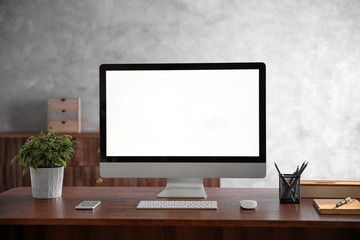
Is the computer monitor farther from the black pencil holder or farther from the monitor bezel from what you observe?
the black pencil holder

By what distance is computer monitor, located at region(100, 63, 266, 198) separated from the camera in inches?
67.9

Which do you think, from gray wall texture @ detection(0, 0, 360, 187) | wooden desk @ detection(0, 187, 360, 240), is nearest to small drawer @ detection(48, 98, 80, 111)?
gray wall texture @ detection(0, 0, 360, 187)

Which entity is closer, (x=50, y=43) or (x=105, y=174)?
(x=105, y=174)

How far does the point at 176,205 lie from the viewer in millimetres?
1534

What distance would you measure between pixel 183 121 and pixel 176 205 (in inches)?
15.1

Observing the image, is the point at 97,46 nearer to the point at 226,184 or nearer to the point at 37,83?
the point at 37,83

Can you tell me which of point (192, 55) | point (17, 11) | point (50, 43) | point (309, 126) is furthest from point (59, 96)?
point (309, 126)

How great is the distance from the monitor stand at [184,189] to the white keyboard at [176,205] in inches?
5.5

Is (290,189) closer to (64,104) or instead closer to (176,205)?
(176,205)

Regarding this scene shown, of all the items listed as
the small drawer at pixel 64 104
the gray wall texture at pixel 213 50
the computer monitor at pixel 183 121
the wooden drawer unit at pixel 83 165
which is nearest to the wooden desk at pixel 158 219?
the computer monitor at pixel 183 121

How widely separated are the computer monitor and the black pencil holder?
0.35 feet

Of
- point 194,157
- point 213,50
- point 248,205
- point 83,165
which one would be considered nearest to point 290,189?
point 248,205

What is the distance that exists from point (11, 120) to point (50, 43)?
0.78 meters

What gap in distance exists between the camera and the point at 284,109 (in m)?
3.65
